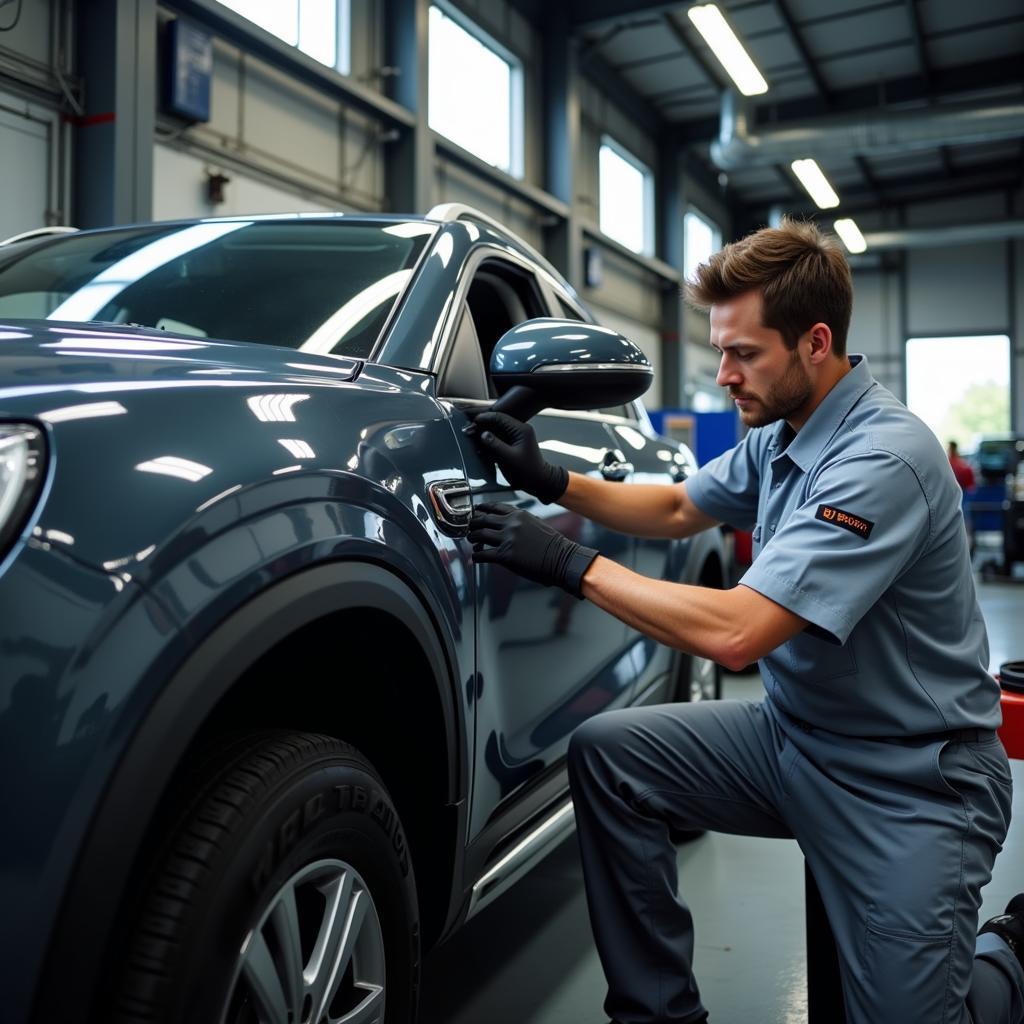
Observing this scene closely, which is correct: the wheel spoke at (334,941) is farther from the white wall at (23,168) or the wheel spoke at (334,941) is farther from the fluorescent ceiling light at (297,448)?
the white wall at (23,168)

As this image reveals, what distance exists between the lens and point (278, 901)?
99cm

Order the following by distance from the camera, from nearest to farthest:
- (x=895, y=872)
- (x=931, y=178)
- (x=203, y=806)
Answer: (x=203, y=806) → (x=895, y=872) → (x=931, y=178)

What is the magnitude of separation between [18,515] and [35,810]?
221mm

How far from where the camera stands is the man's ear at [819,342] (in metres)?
1.64

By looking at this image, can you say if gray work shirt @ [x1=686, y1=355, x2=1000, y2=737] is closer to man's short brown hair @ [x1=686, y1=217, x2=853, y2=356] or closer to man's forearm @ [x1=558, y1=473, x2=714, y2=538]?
man's short brown hair @ [x1=686, y1=217, x2=853, y2=356]

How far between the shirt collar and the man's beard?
0.03 m

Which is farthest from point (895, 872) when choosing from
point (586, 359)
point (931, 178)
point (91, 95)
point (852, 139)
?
point (931, 178)

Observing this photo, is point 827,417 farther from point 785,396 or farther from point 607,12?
point 607,12

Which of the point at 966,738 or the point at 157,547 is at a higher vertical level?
the point at 157,547

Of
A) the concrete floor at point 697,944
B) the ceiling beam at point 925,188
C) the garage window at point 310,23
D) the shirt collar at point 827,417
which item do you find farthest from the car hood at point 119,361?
the ceiling beam at point 925,188

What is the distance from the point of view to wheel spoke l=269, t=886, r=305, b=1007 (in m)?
1.00

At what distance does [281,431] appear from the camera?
1.03m

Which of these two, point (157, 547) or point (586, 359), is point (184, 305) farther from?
point (157, 547)

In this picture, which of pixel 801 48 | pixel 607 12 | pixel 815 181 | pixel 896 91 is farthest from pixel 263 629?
pixel 815 181
